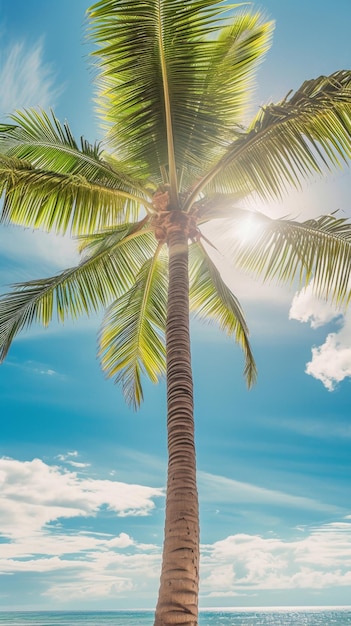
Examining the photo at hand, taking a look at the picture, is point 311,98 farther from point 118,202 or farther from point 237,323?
point 237,323

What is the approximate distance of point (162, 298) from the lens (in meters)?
9.50

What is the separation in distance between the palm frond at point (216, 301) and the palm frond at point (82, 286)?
0.96 meters

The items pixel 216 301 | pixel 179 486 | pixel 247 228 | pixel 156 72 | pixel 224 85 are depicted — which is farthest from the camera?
pixel 216 301

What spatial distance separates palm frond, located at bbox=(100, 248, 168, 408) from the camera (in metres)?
9.21

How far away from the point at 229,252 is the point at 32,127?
388cm

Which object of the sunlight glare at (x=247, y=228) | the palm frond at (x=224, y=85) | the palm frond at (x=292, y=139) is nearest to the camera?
the palm frond at (x=292, y=139)

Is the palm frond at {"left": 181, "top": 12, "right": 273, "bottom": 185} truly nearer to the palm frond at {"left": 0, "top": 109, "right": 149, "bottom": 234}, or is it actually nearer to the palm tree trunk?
the palm frond at {"left": 0, "top": 109, "right": 149, "bottom": 234}

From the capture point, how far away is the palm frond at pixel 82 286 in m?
7.52

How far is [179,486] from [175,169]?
4.33 m

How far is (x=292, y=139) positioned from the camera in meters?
6.45

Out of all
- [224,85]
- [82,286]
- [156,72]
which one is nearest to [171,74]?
[156,72]

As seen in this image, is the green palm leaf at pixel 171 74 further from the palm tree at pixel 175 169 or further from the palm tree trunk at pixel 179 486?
the palm tree trunk at pixel 179 486

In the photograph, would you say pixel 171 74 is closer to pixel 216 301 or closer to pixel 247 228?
pixel 247 228

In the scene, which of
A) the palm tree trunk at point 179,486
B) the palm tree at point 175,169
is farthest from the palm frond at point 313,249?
the palm tree trunk at point 179,486
